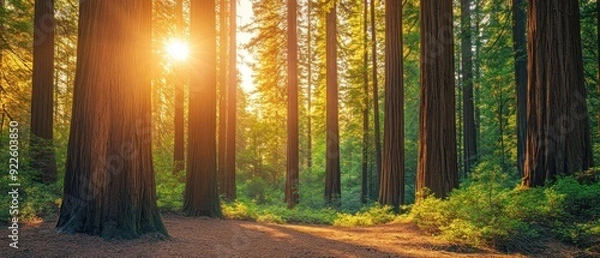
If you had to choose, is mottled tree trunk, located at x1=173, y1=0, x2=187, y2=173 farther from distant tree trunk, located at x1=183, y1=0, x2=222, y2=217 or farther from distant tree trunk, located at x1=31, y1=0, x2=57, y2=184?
distant tree trunk, located at x1=183, y1=0, x2=222, y2=217

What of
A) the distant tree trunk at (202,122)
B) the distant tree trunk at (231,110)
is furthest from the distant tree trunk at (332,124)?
the distant tree trunk at (202,122)

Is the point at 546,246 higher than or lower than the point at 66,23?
lower

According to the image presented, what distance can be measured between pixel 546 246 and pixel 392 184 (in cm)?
636

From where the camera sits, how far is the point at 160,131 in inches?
771

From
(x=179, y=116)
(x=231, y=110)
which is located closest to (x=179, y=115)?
(x=179, y=116)

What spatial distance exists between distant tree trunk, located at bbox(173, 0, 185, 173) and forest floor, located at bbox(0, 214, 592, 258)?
7.71 m

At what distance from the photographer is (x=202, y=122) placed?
9844 mm

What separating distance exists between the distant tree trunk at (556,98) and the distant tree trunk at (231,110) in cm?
1139

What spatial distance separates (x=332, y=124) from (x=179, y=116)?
705 cm

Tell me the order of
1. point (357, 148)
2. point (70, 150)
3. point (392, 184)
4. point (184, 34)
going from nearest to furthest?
1. point (70, 150)
2. point (392, 184)
3. point (184, 34)
4. point (357, 148)

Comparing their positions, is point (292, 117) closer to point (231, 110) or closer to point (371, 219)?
point (231, 110)

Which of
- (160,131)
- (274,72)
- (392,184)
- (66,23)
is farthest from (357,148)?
(66,23)

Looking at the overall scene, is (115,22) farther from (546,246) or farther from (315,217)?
(315,217)

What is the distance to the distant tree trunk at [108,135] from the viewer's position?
18.2ft
